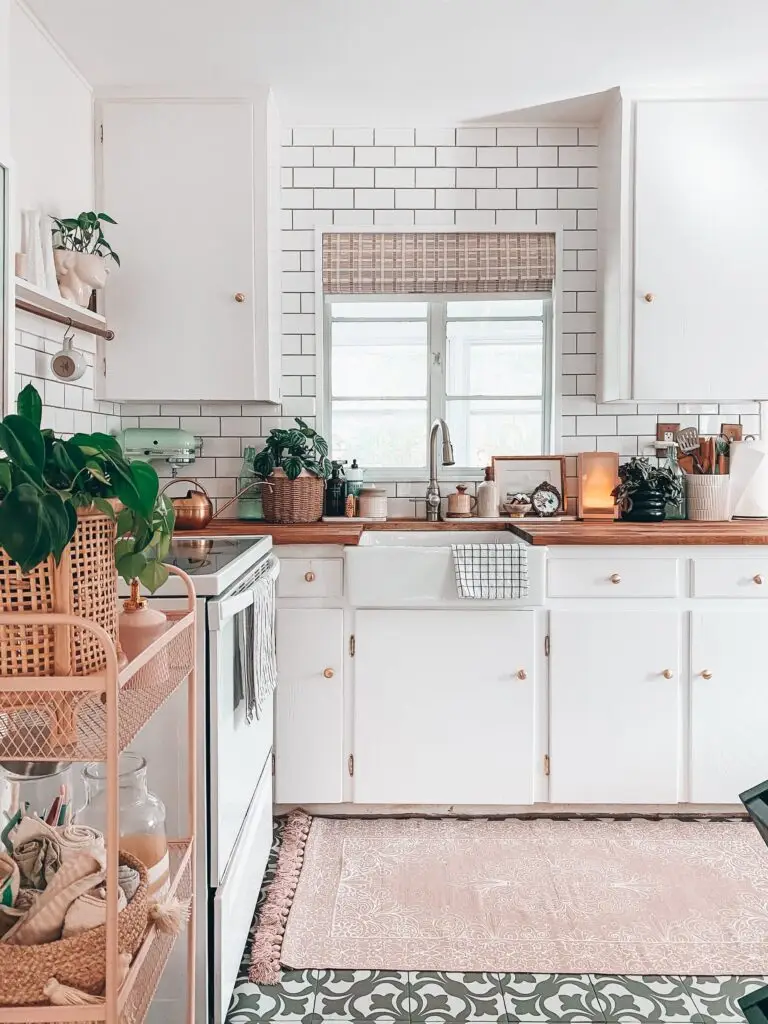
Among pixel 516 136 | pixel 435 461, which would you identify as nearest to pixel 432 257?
pixel 516 136

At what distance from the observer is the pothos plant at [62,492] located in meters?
0.87

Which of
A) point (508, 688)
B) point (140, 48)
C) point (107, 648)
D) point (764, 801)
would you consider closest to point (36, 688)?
point (107, 648)

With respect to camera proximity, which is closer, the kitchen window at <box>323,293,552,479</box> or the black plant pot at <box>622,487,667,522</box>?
the black plant pot at <box>622,487,667,522</box>

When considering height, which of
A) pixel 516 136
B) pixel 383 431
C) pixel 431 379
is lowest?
pixel 383 431

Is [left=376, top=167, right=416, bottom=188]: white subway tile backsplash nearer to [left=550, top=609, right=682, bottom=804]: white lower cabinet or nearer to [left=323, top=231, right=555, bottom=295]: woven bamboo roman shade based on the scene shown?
[left=323, top=231, right=555, bottom=295]: woven bamboo roman shade

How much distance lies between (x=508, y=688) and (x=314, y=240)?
1.96 metres

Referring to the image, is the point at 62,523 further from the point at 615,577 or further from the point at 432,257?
the point at 432,257

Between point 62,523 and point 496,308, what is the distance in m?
2.84

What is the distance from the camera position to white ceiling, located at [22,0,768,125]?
2455mm

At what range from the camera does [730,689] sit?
273 centimetres

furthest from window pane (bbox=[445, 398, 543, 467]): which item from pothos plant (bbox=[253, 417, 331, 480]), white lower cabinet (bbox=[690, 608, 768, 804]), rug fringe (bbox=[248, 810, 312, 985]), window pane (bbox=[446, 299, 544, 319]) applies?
rug fringe (bbox=[248, 810, 312, 985])

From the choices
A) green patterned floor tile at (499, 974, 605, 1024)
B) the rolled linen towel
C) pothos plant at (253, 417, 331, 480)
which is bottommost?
green patterned floor tile at (499, 974, 605, 1024)

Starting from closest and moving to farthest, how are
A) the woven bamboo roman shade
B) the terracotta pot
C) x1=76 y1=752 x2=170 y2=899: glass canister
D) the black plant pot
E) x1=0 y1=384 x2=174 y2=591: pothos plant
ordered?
x1=0 y1=384 x2=174 y2=591: pothos plant < x1=76 y1=752 x2=170 y2=899: glass canister < the terracotta pot < the black plant pot < the woven bamboo roman shade

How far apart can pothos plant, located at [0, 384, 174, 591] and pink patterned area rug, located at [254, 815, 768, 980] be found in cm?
136
